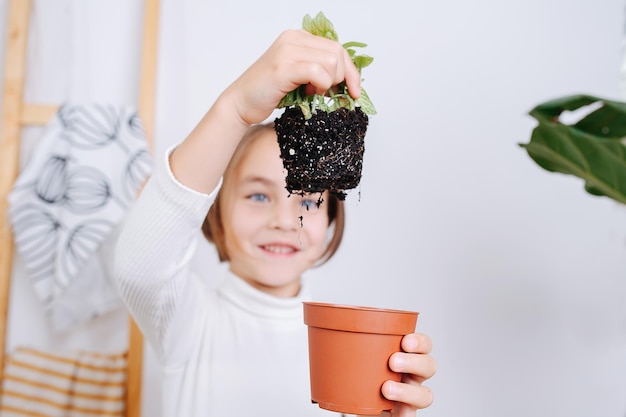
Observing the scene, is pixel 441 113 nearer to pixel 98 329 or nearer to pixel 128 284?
pixel 128 284

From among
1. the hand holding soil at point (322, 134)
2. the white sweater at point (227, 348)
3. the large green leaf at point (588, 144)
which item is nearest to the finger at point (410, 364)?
the hand holding soil at point (322, 134)

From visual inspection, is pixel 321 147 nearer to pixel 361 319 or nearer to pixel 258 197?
pixel 361 319

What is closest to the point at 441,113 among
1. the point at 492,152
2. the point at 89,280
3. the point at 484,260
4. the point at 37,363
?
the point at 492,152

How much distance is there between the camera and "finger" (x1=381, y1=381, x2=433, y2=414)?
1.97 ft

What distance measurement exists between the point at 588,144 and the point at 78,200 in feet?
3.07

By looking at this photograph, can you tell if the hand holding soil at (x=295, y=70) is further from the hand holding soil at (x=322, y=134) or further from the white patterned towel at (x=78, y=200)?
the white patterned towel at (x=78, y=200)

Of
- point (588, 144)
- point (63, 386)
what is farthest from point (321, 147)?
point (63, 386)

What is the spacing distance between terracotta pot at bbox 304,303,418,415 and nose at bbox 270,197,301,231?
0.30 metres

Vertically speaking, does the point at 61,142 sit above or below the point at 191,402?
above

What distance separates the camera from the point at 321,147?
1.75 feet

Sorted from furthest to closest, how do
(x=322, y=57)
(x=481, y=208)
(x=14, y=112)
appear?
(x=14, y=112), (x=481, y=208), (x=322, y=57)

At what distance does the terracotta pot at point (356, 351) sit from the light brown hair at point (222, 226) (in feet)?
1.26

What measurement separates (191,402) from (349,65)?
61cm

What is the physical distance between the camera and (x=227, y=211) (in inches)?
37.8
